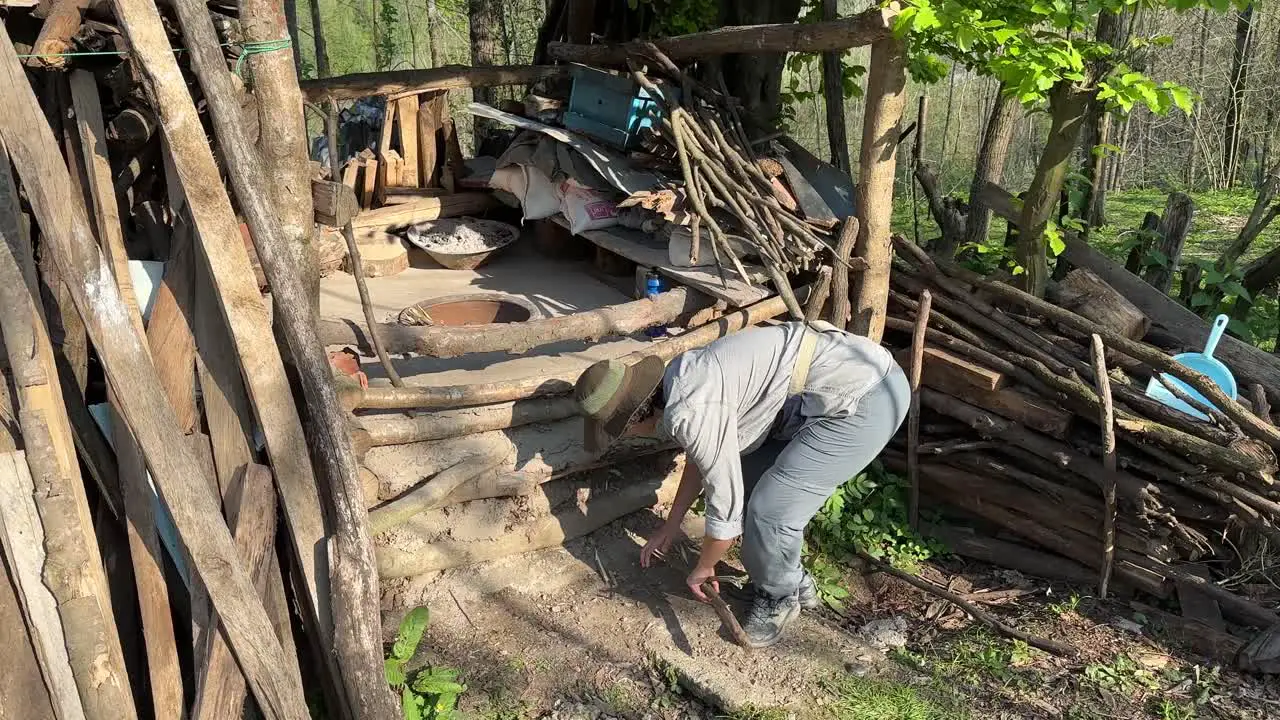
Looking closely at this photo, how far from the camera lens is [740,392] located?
350 cm

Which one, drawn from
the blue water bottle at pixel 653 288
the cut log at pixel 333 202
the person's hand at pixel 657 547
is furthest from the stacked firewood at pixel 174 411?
the blue water bottle at pixel 653 288

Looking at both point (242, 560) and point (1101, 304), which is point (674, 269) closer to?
point (1101, 304)

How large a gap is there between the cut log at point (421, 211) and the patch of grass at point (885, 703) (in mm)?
4966

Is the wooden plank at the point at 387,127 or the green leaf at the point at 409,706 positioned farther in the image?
the wooden plank at the point at 387,127

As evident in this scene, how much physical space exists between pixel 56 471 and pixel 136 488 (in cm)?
29

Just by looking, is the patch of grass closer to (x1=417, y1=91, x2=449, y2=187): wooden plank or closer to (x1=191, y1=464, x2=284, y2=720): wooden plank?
(x1=191, y1=464, x2=284, y2=720): wooden plank

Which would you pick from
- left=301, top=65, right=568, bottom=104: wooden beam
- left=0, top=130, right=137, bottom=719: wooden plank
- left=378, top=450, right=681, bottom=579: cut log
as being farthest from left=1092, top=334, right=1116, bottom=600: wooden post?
left=301, top=65, right=568, bottom=104: wooden beam

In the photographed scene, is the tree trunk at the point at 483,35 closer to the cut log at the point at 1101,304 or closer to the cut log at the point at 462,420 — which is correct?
the cut log at the point at 462,420

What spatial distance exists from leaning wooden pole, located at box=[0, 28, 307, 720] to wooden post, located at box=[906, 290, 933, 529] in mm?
3449

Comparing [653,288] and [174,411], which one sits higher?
[174,411]

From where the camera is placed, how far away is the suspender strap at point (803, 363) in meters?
3.58

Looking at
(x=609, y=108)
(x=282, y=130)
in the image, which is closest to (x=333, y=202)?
(x=282, y=130)

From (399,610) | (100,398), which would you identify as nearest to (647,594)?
(399,610)

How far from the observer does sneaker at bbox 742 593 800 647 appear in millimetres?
3877
